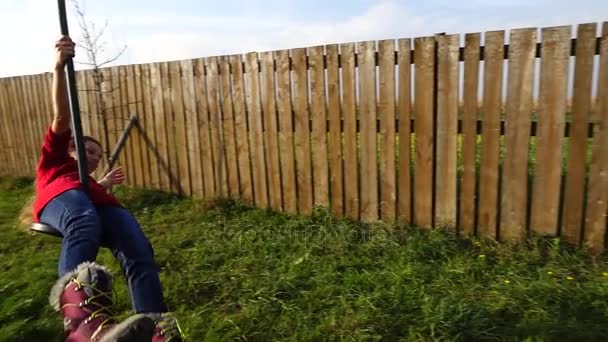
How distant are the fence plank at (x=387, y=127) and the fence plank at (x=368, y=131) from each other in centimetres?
6

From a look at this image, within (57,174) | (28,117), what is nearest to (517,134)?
(57,174)

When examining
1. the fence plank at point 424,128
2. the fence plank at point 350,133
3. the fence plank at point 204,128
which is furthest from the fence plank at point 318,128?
the fence plank at point 204,128

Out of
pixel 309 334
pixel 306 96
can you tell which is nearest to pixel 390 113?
pixel 306 96

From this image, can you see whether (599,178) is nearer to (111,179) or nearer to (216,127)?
(111,179)

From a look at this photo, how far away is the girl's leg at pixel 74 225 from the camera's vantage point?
220cm

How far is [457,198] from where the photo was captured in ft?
13.1

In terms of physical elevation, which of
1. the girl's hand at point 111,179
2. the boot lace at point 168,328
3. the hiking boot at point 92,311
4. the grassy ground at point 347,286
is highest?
the girl's hand at point 111,179

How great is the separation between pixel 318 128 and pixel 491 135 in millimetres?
1647

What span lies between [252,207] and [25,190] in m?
4.73

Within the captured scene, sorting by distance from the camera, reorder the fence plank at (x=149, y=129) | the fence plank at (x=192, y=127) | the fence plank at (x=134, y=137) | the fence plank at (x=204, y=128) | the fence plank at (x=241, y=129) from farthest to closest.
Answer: the fence plank at (x=134, y=137)
the fence plank at (x=149, y=129)
the fence plank at (x=192, y=127)
the fence plank at (x=204, y=128)
the fence plank at (x=241, y=129)

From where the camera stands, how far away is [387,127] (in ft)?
13.7

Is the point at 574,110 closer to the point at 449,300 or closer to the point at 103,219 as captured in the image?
the point at 449,300

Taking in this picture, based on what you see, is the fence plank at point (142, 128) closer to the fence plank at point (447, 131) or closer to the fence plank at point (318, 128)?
the fence plank at point (318, 128)

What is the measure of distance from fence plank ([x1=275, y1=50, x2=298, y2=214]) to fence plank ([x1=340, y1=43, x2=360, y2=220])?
Result: 0.63 meters
